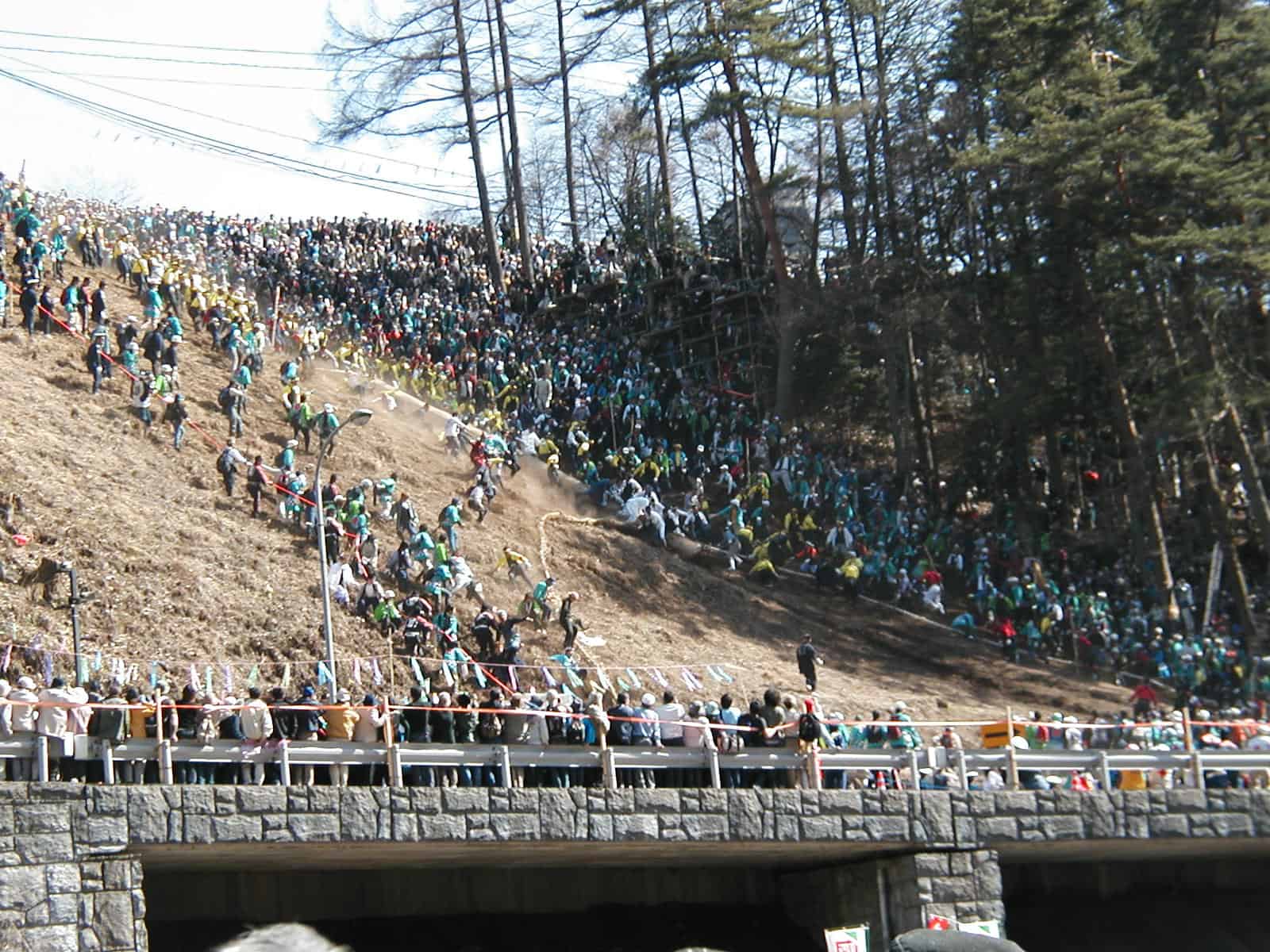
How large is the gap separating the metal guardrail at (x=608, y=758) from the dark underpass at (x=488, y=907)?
1.64m

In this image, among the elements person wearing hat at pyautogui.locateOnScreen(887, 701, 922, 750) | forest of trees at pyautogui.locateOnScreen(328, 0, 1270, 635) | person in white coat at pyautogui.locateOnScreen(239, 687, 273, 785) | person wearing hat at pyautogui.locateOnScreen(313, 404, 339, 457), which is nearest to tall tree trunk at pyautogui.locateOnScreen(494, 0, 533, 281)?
forest of trees at pyautogui.locateOnScreen(328, 0, 1270, 635)

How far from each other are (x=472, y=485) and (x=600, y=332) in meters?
11.2

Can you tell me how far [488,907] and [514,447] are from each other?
60.6ft

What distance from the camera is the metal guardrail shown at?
16.2 meters

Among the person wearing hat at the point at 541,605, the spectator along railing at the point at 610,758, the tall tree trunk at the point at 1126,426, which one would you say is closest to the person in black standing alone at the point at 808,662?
the person wearing hat at the point at 541,605

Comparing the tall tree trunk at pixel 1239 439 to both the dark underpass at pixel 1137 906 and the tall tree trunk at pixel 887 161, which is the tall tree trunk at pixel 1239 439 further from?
the dark underpass at pixel 1137 906

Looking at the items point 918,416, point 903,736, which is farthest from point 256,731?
point 918,416

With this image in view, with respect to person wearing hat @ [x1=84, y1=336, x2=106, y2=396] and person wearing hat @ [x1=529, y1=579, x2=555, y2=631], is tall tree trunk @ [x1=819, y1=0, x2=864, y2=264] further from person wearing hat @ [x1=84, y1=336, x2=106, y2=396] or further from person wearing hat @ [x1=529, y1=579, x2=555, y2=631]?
person wearing hat @ [x1=84, y1=336, x2=106, y2=396]

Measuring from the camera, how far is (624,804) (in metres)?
18.3

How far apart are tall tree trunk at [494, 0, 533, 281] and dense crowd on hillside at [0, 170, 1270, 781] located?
3147mm

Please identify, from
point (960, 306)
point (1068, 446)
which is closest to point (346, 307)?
point (960, 306)

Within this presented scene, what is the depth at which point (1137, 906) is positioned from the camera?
24.3 metres

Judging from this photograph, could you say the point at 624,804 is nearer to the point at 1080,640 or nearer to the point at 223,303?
the point at 1080,640

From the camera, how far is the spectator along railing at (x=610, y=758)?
16266mm
